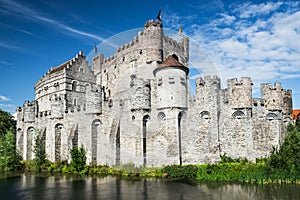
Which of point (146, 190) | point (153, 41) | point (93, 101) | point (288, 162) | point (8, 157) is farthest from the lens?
point (153, 41)

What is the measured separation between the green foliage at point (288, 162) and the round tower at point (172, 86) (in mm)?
9881

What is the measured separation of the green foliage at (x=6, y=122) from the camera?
39.8 meters

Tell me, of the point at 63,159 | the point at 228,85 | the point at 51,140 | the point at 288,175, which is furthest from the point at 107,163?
the point at 288,175

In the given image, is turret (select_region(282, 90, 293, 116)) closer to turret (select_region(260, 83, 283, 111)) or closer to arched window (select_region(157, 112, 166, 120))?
turret (select_region(260, 83, 283, 111))

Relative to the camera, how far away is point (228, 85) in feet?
82.0

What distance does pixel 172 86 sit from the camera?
993 inches

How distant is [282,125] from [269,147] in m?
2.76

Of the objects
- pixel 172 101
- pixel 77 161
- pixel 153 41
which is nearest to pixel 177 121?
pixel 172 101

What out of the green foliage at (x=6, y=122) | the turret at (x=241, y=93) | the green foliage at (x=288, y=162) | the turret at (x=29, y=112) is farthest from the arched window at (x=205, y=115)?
the green foliage at (x=6, y=122)

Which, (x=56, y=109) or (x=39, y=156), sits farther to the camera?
(x=56, y=109)

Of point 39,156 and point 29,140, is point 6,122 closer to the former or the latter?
point 29,140

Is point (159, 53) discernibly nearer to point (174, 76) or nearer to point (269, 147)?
point (174, 76)

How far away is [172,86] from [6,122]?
3066 centimetres

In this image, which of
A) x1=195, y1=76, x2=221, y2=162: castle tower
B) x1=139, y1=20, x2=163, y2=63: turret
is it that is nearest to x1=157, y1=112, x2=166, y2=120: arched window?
x1=195, y1=76, x2=221, y2=162: castle tower
